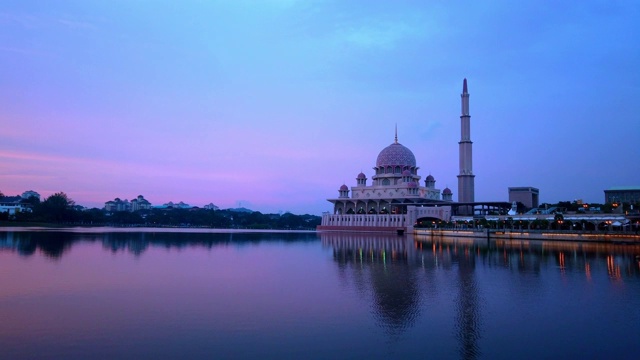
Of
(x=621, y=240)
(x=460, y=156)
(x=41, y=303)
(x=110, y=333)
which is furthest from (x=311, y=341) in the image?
(x=460, y=156)

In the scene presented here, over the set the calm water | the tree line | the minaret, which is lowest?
the calm water

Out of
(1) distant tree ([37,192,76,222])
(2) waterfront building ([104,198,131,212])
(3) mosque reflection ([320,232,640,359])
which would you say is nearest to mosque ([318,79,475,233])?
(3) mosque reflection ([320,232,640,359])

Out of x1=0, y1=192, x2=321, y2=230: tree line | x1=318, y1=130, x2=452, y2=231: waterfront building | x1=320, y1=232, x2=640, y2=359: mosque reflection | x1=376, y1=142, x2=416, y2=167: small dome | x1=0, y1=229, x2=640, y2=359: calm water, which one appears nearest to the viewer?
x1=0, y1=229, x2=640, y2=359: calm water

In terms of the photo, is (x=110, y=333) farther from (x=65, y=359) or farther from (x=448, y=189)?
(x=448, y=189)

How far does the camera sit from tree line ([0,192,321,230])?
74750mm

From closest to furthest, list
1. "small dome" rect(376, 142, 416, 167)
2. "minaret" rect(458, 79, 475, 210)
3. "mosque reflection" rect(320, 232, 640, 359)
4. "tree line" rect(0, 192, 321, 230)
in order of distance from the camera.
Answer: "mosque reflection" rect(320, 232, 640, 359) → "minaret" rect(458, 79, 475, 210) → "small dome" rect(376, 142, 416, 167) → "tree line" rect(0, 192, 321, 230)

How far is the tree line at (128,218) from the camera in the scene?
74.8 meters

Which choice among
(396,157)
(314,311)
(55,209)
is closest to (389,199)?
(396,157)

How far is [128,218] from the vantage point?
100 meters

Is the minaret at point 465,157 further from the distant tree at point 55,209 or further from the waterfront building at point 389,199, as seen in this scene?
the distant tree at point 55,209

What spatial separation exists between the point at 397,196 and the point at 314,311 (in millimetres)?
59718

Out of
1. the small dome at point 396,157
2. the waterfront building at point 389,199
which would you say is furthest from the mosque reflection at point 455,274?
the small dome at point 396,157

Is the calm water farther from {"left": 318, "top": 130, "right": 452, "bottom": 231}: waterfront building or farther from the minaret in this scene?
{"left": 318, "top": 130, "right": 452, "bottom": 231}: waterfront building

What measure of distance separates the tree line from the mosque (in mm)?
36202
